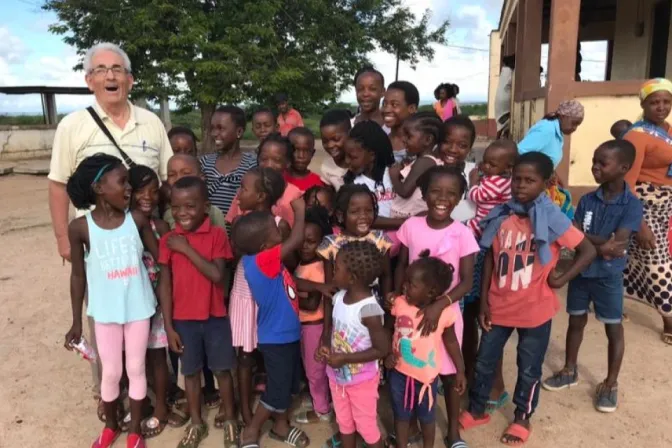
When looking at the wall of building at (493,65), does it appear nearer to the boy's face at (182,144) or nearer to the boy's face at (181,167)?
the boy's face at (182,144)

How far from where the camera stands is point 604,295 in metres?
3.04

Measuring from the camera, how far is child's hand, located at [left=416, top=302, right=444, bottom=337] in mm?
2367

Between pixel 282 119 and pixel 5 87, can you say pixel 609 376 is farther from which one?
pixel 5 87

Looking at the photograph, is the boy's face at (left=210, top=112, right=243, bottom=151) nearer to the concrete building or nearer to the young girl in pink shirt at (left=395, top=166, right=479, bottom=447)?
the young girl in pink shirt at (left=395, top=166, right=479, bottom=447)

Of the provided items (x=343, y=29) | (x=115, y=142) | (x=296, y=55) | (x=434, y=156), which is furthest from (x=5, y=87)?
(x=434, y=156)

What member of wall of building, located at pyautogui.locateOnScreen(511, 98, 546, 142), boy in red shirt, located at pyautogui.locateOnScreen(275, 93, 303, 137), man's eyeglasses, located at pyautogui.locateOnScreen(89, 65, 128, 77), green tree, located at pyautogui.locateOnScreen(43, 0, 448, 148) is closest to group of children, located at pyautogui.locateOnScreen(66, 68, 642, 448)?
man's eyeglasses, located at pyautogui.locateOnScreen(89, 65, 128, 77)

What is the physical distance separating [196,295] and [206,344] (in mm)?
295

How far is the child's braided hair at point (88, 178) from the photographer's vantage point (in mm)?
2521

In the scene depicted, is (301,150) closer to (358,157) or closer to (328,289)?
(358,157)

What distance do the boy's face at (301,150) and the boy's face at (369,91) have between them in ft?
2.01

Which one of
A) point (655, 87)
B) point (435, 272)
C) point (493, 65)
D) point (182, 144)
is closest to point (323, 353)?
point (435, 272)

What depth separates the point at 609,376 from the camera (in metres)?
3.04

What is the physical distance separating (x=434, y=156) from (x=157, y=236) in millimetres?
1495

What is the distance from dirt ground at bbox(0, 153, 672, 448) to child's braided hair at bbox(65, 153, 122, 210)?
1.31 metres
